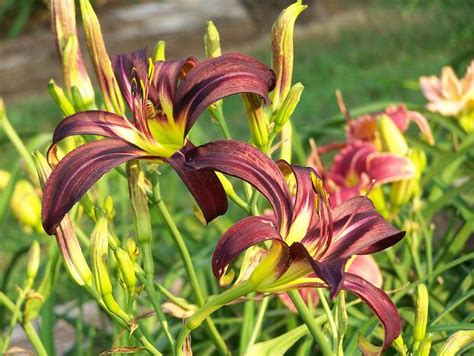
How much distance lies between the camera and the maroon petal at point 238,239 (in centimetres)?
68

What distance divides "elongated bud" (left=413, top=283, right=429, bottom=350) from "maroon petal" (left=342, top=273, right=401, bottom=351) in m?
0.07

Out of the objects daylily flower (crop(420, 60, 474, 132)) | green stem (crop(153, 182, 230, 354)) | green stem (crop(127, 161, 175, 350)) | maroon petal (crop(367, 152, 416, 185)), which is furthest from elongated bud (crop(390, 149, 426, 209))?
green stem (crop(127, 161, 175, 350))

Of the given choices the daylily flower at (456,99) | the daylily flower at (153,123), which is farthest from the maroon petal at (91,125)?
the daylily flower at (456,99)

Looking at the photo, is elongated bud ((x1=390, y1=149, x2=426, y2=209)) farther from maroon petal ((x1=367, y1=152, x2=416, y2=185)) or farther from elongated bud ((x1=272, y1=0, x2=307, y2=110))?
elongated bud ((x1=272, y1=0, x2=307, y2=110))

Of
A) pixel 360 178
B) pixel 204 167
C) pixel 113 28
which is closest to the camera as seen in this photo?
pixel 204 167

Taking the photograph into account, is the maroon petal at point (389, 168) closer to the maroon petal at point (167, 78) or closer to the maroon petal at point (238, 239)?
the maroon petal at point (167, 78)

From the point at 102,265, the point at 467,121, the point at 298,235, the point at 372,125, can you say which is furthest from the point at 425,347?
the point at 467,121

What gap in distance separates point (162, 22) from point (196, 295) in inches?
187

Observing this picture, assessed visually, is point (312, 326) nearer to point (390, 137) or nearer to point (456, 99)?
point (390, 137)

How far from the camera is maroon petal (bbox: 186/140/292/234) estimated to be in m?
0.70

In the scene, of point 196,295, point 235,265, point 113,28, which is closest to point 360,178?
point 235,265

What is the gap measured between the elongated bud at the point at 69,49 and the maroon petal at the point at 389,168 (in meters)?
0.37

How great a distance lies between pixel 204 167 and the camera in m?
0.70

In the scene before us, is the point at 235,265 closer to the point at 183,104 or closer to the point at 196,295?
the point at 196,295
